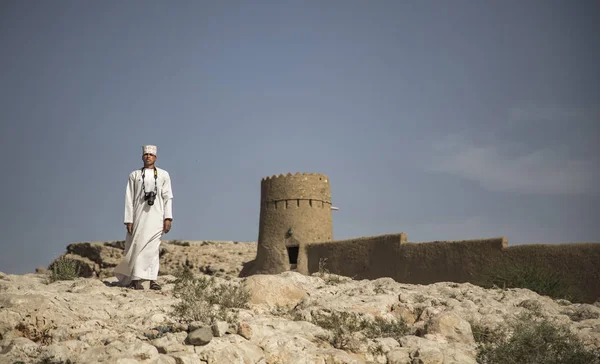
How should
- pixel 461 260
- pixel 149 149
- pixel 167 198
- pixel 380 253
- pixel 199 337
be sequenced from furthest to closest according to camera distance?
pixel 380 253
pixel 461 260
pixel 167 198
pixel 149 149
pixel 199 337

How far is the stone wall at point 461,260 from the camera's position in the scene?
1274 centimetres

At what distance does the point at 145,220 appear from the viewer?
8.43 meters

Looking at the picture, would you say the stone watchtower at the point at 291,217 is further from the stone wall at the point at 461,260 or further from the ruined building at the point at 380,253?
the stone wall at the point at 461,260

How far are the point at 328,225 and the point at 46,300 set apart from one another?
58.1 ft

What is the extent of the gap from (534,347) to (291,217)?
16742 millimetres

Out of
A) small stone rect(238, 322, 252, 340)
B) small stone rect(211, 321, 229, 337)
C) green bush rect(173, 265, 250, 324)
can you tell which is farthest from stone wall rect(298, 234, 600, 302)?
small stone rect(211, 321, 229, 337)

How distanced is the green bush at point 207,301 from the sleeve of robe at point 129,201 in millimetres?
1066

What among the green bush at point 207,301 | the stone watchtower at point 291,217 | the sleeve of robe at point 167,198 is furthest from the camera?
Result: the stone watchtower at point 291,217

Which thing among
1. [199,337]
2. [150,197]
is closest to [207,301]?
[199,337]

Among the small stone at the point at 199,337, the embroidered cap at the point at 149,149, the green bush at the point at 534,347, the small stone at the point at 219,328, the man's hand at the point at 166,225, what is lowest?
the green bush at the point at 534,347

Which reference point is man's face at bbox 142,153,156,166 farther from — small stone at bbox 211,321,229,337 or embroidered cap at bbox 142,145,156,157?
small stone at bbox 211,321,229,337

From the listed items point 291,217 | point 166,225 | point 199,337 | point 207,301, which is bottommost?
point 199,337

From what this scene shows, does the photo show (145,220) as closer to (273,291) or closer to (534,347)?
(273,291)

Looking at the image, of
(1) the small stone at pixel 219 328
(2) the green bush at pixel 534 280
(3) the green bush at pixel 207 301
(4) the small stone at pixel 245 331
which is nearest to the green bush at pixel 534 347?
(4) the small stone at pixel 245 331
